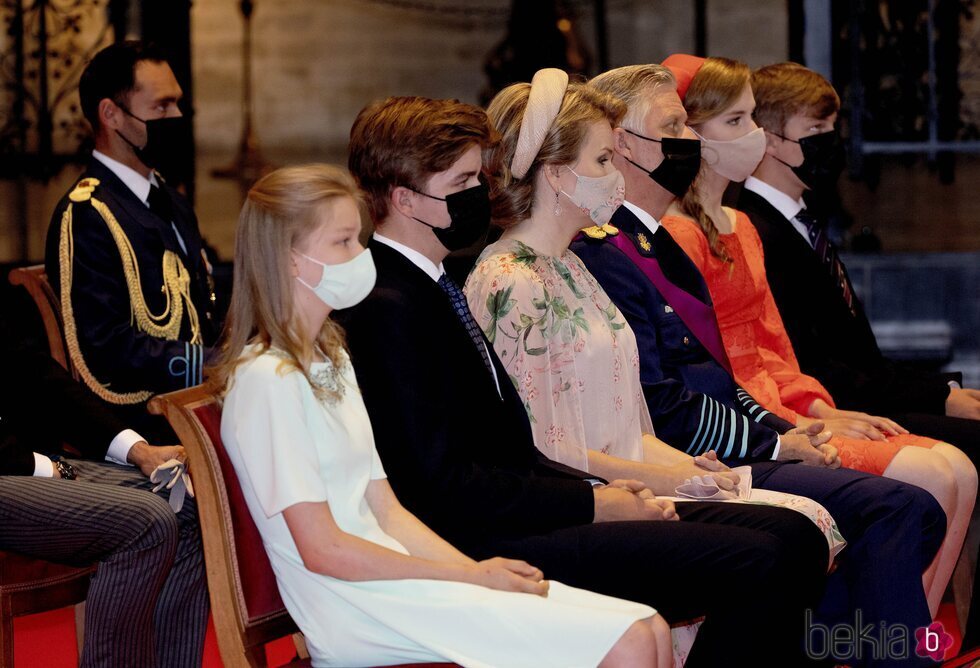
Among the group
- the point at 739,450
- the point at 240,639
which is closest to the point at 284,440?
the point at 240,639

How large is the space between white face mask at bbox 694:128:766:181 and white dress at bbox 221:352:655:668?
1.65m

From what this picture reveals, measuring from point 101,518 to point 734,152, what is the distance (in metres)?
1.90

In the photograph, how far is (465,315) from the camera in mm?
2627

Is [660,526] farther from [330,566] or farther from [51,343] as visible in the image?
[51,343]

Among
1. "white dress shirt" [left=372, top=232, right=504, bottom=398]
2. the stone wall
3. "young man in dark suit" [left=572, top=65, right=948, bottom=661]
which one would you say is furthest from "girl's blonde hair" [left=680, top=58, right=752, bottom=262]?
the stone wall

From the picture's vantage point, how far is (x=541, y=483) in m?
2.55

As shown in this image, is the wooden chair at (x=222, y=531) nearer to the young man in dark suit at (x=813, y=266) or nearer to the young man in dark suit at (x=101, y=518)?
the young man in dark suit at (x=101, y=518)

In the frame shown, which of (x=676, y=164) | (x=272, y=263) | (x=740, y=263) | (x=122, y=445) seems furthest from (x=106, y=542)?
(x=740, y=263)

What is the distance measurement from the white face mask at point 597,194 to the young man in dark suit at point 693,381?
238 millimetres

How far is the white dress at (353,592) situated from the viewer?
216cm

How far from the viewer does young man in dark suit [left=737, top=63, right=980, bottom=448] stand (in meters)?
3.86

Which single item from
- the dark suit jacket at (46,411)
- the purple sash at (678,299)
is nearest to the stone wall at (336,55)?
the purple sash at (678,299)

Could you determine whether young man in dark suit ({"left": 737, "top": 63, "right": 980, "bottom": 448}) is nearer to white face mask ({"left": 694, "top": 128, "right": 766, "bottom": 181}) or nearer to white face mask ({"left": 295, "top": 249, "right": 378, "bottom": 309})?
white face mask ({"left": 694, "top": 128, "right": 766, "bottom": 181})

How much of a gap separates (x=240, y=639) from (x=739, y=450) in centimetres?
138
